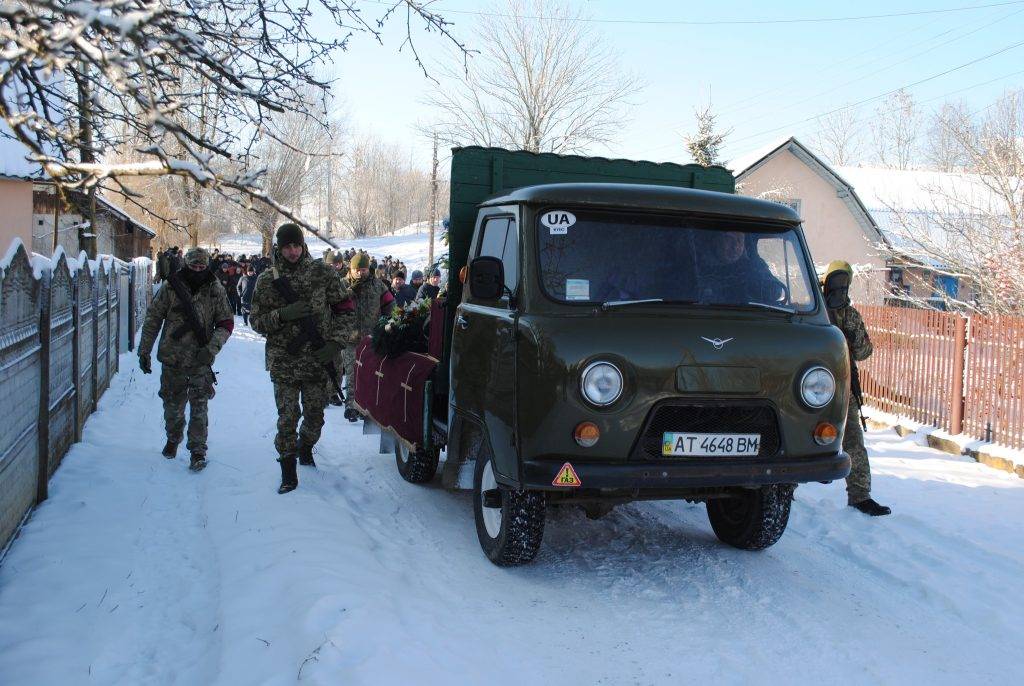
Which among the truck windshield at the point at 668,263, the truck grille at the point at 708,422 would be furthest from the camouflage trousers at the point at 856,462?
the truck grille at the point at 708,422

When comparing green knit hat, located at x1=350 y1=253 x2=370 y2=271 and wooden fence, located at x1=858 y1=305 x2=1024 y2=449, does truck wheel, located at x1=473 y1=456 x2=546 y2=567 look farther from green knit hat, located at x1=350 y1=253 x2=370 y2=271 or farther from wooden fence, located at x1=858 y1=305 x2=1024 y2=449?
wooden fence, located at x1=858 y1=305 x2=1024 y2=449

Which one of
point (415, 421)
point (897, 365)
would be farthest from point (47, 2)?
point (897, 365)

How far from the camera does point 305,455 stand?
7484 millimetres

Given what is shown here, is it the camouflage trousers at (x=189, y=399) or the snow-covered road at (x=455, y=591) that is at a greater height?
the camouflage trousers at (x=189, y=399)

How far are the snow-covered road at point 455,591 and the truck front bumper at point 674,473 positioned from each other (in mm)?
714

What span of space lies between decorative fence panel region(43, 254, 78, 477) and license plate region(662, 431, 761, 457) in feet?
14.7

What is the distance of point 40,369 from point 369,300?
14.7ft

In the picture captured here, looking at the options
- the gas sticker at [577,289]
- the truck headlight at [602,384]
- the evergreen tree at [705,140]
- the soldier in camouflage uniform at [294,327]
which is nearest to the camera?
the truck headlight at [602,384]

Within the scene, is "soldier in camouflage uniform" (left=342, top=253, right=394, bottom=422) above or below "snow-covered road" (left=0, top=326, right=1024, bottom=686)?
above

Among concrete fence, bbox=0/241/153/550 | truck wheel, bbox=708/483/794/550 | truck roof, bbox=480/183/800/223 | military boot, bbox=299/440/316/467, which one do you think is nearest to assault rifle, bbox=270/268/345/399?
military boot, bbox=299/440/316/467

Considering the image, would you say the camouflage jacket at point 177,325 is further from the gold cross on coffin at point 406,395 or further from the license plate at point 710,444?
the license plate at point 710,444

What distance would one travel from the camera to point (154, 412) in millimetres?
10406

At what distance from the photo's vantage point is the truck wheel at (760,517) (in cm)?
562

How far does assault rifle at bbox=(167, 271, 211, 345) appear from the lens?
7613 mm
